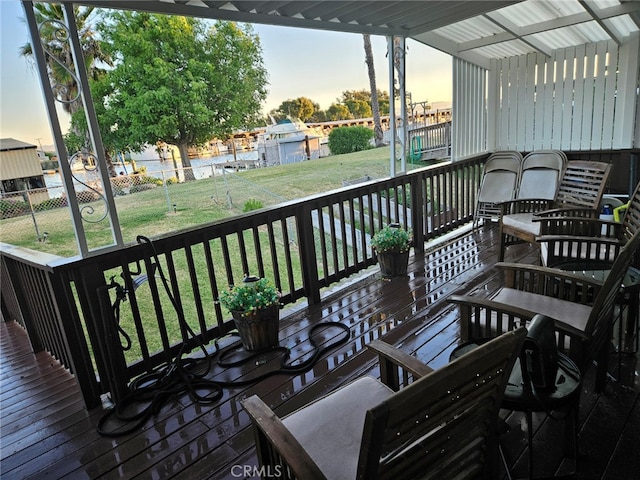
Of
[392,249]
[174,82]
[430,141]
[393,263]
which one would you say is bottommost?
[393,263]

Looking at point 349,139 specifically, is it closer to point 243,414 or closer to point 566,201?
point 566,201

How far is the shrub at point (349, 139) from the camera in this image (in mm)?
15975

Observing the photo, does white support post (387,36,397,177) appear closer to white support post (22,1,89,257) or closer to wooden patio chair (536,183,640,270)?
wooden patio chair (536,183,640,270)

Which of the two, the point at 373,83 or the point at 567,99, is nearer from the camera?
the point at 567,99

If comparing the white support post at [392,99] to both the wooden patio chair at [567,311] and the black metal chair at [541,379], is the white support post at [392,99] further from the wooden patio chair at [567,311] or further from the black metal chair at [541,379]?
the black metal chair at [541,379]

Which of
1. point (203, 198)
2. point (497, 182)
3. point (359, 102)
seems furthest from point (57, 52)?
point (359, 102)

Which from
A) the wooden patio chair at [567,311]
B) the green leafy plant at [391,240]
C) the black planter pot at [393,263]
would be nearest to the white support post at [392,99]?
the green leafy plant at [391,240]

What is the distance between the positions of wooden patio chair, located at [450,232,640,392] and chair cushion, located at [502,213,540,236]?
48.8 inches

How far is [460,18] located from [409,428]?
3.92 m

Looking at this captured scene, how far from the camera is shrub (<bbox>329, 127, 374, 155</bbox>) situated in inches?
629

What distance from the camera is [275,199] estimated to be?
11.2 metres

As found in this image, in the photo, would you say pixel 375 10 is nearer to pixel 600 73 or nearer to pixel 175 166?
pixel 600 73

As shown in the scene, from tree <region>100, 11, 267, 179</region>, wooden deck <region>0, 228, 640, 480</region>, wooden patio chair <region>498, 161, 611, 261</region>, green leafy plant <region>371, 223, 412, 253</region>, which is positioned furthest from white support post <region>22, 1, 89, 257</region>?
tree <region>100, 11, 267, 179</region>

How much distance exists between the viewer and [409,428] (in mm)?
901
